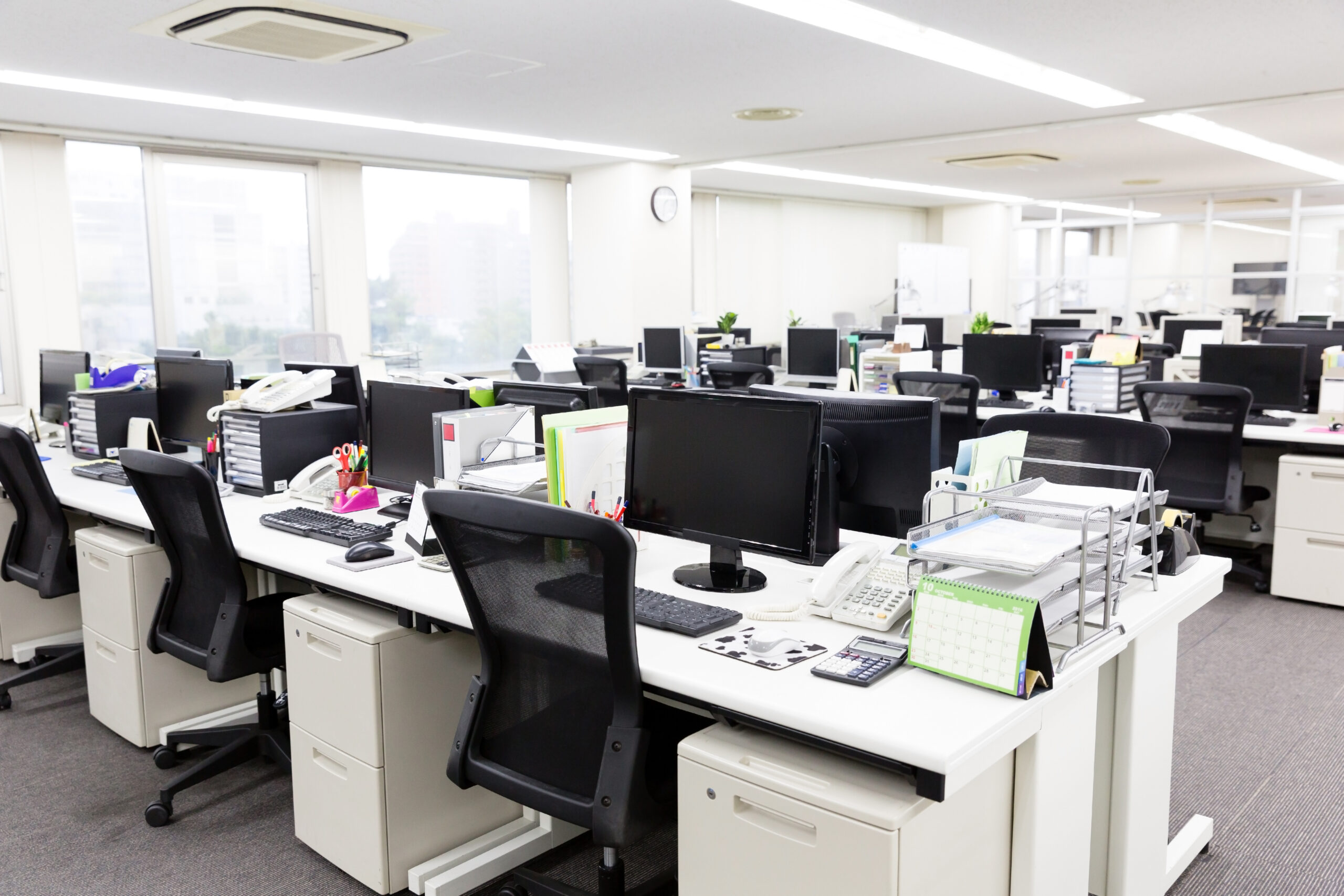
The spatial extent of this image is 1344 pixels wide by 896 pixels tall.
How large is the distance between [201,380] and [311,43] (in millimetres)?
1836

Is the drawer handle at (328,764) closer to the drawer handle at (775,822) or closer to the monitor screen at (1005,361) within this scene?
the drawer handle at (775,822)

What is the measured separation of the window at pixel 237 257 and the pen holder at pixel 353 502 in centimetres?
523

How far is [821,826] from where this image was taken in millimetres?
1554

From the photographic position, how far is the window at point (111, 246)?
721 cm

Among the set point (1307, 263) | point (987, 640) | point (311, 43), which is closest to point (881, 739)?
point (987, 640)

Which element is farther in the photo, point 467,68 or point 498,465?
point 467,68

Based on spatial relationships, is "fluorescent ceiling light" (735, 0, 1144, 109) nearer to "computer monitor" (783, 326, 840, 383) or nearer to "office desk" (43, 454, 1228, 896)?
"computer monitor" (783, 326, 840, 383)

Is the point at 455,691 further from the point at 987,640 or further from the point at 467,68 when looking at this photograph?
the point at 467,68

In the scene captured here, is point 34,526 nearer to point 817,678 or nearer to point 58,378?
point 58,378

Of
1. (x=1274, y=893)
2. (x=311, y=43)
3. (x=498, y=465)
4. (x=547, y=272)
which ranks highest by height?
(x=311, y=43)

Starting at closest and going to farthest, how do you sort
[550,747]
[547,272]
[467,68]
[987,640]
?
[987,640]
[550,747]
[467,68]
[547,272]

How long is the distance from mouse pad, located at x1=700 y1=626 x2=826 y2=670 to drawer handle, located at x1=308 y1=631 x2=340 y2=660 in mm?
993

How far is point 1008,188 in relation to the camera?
1183 cm

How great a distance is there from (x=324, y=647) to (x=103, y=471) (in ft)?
6.69
